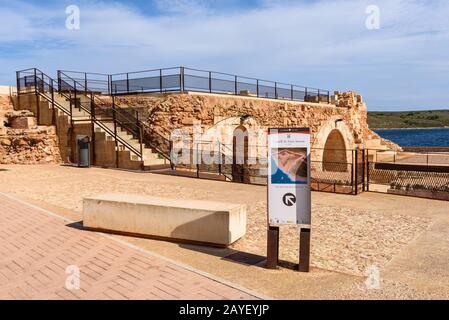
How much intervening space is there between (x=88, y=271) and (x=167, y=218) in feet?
5.88

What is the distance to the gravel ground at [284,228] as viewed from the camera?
646cm

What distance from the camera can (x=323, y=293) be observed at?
15.9 ft

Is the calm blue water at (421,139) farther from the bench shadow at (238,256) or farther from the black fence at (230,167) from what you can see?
the bench shadow at (238,256)

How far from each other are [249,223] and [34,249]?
3899 millimetres

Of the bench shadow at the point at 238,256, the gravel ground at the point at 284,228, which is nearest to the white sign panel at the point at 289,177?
the bench shadow at the point at 238,256

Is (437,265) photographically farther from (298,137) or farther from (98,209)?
(98,209)

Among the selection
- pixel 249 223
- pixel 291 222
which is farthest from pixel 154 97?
pixel 291 222

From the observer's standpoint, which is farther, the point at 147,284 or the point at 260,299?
the point at 147,284

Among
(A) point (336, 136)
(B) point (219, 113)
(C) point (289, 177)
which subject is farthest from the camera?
(A) point (336, 136)

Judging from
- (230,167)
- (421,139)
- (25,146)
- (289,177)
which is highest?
(421,139)

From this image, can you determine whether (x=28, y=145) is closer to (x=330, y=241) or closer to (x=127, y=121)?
(x=127, y=121)

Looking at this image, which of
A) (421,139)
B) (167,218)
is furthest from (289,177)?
(421,139)

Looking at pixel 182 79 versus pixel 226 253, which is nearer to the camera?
pixel 226 253

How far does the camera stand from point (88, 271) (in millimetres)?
5512
